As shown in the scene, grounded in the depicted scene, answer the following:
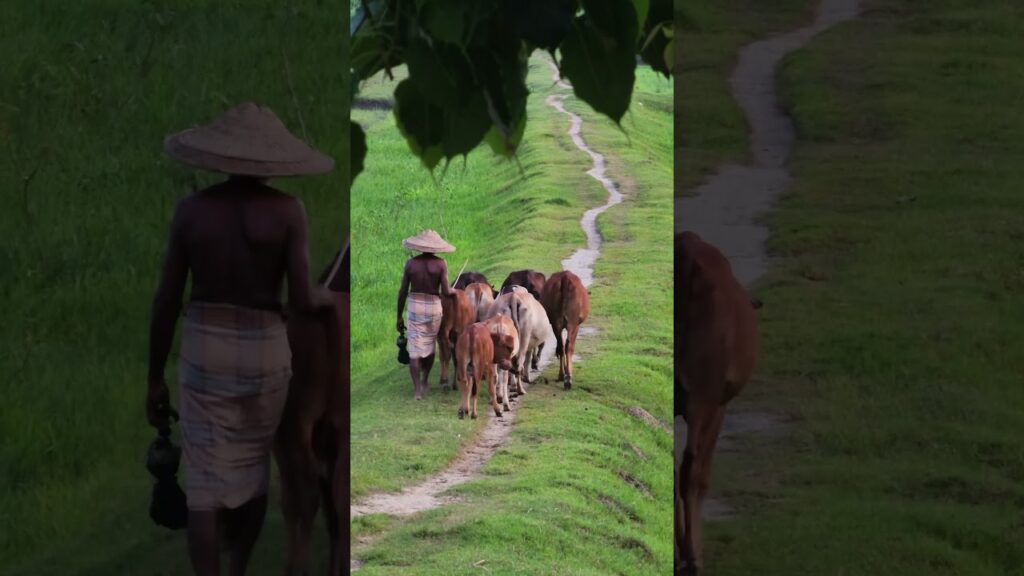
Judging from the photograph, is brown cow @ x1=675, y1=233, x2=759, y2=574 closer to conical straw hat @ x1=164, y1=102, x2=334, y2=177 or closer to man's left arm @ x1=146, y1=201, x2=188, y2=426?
conical straw hat @ x1=164, y1=102, x2=334, y2=177

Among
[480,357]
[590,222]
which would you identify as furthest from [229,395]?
[590,222]

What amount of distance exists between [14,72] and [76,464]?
5.54ft

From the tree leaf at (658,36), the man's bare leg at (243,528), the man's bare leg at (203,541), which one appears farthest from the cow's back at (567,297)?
the tree leaf at (658,36)

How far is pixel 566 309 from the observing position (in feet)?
19.8

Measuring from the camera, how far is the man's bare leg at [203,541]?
5984 millimetres

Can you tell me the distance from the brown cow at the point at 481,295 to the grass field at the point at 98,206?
82 cm

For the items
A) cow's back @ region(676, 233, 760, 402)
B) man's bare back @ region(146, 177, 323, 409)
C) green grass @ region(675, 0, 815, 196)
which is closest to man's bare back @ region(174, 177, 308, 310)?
man's bare back @ region(146, 177, 323, 409)

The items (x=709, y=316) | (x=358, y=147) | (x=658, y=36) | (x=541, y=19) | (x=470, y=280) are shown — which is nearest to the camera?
(x=541, y=19)

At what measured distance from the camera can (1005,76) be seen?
7137mm

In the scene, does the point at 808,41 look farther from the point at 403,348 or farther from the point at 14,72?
the point at 14,72

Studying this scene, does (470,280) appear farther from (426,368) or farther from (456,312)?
(426,368)

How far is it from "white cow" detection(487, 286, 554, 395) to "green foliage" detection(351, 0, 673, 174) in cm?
305

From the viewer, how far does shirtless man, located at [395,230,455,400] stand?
6043 mm

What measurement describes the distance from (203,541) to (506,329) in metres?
1.42
